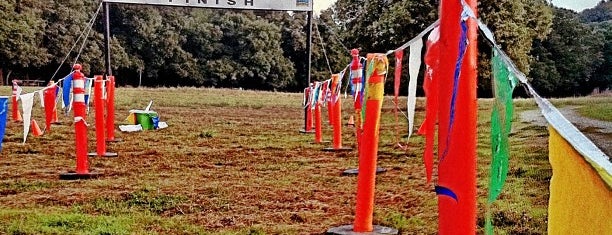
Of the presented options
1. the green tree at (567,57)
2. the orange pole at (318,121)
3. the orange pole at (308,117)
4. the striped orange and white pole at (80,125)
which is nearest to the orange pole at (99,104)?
the striped orange and white pole at (80,125)

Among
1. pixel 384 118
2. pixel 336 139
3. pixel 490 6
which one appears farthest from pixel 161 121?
pixel 490 6

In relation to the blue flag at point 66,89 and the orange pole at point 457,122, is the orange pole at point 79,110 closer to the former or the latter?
the blue flag at point 66,89

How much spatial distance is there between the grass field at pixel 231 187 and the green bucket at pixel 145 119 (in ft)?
2.42

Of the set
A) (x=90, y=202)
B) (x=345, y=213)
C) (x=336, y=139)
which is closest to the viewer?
(x=345, y=213)

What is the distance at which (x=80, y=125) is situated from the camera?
544 centimetres

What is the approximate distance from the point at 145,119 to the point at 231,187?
18.9 feet

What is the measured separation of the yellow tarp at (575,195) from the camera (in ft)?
3.08

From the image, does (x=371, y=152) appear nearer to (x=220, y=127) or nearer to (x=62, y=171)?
(x=62, y=171)

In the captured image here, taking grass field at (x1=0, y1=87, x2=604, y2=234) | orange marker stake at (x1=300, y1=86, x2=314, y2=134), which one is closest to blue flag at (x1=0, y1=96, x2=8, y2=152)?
grass field at (x1=0, y1=87, x2=604, y2=234)

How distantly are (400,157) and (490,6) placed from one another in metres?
5.97

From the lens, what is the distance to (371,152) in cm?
331

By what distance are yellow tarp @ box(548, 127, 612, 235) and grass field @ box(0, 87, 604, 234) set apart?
2609 mm

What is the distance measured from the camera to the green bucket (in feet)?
35.1

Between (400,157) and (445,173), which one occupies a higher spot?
(445,173)
